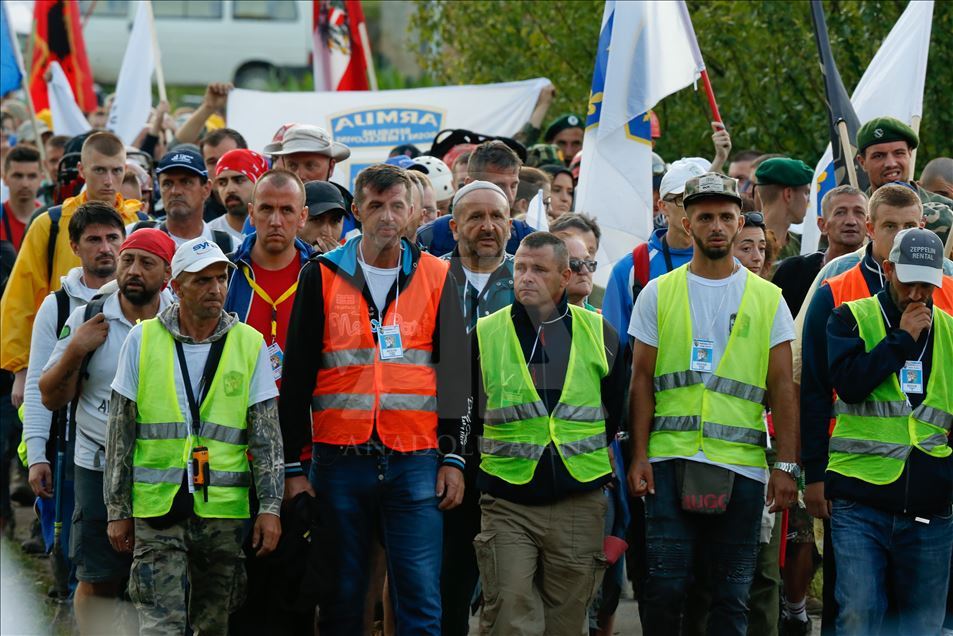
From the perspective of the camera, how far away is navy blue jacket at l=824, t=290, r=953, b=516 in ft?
21.1

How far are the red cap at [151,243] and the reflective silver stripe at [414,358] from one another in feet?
3.96

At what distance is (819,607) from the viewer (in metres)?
8.91

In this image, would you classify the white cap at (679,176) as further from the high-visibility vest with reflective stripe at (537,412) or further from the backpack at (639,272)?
the high-visibility vest with reflective stripe at (537,412)

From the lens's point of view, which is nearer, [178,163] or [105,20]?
Answer: [178,163]

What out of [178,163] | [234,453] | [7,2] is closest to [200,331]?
[234,453]

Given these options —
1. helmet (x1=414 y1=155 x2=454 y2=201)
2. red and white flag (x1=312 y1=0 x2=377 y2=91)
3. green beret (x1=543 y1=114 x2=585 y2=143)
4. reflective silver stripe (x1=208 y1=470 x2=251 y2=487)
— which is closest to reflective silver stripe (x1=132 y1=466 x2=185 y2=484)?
reflective silver stripe (x1=208 y1=470 x2=251 y2=487)

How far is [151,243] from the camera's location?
7.18 metres

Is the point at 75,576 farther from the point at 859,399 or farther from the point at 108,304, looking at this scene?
the point at 859,399

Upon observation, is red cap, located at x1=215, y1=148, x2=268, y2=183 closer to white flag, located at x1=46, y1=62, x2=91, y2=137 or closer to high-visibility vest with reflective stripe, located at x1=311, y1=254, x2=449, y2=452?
high-visibility vest with reflective stripe, located at x1=311, y1=254, x2=449, y2=452

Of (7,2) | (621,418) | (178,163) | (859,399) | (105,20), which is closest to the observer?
(859,399)

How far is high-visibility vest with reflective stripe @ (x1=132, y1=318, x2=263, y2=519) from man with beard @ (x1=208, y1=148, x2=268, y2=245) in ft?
7.52

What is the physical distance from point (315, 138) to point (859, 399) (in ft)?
12.2

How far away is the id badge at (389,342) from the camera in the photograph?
6.80 meters

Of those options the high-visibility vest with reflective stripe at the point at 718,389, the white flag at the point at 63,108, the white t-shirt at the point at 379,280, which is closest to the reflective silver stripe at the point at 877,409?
the high-visibility vest with reflective stripe at the point at 718,389
